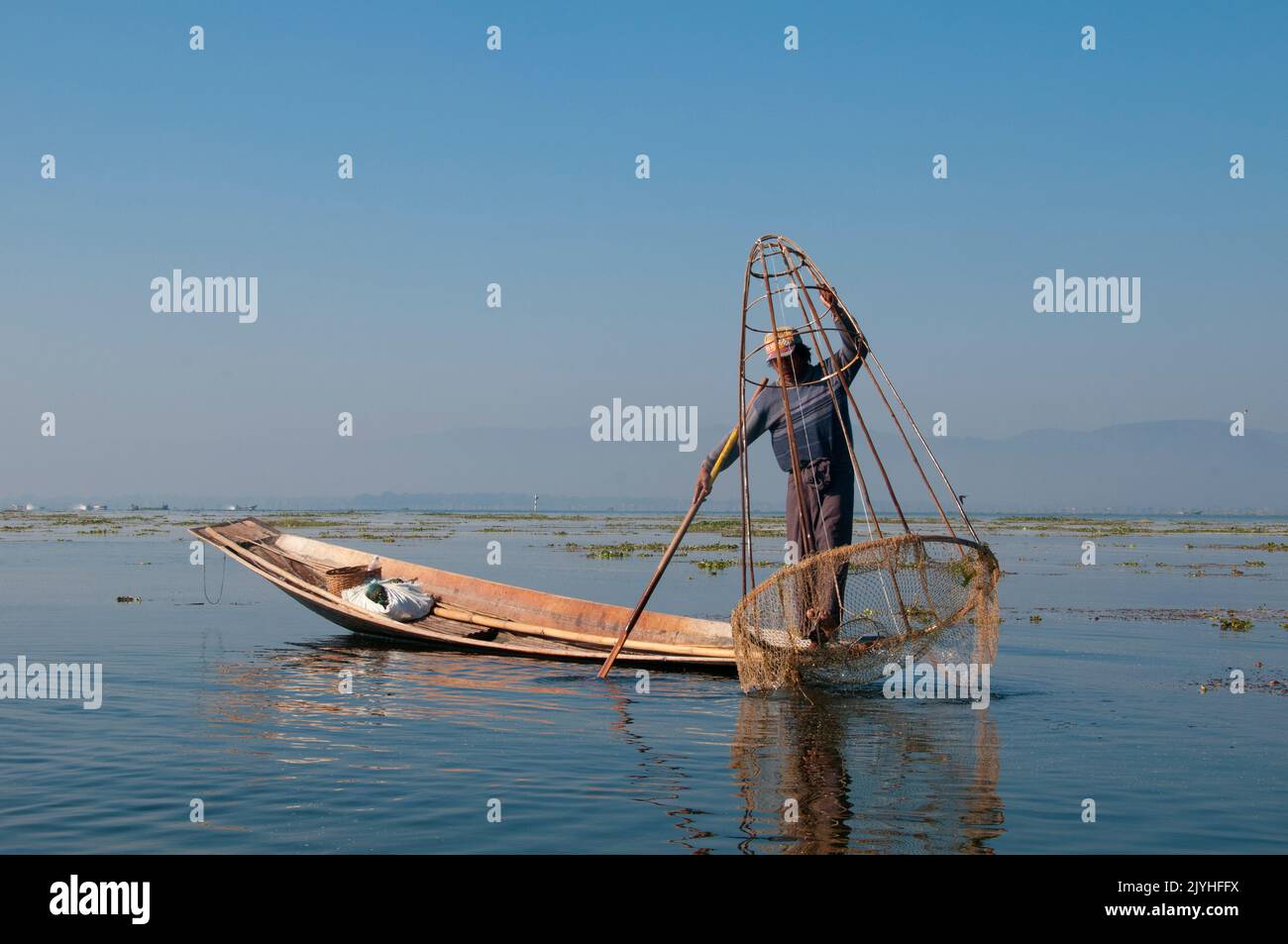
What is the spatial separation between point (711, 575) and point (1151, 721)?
1942 cm

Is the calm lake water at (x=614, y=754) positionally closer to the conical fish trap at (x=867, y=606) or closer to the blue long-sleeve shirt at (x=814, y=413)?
the conical fish trap at (x=867, y=606)

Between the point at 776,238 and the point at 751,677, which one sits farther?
the point at 776,238

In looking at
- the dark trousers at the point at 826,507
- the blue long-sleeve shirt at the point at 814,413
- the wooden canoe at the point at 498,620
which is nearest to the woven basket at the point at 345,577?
the wooden canoe at the point at 498,620

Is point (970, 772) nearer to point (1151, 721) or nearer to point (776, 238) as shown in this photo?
point (1151, 721)

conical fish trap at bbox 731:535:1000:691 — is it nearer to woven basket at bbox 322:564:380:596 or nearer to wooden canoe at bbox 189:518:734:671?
wooden canoe at bbox 189:518:734:671

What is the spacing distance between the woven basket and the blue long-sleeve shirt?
7.43m

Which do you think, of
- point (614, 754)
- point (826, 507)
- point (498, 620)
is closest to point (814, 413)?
point (826, 507)

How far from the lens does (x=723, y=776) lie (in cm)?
789

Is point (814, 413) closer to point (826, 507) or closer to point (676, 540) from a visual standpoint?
point (826, 507)

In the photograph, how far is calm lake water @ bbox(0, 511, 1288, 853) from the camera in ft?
21.3

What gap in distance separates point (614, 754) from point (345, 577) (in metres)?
8.85

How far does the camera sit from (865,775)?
26.1 feet

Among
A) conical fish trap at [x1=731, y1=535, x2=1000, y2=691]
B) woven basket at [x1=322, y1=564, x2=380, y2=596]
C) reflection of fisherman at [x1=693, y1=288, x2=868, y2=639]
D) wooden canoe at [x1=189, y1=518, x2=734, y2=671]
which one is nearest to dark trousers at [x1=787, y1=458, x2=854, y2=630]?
reflection of fisherman at [x1=693, y1=288, x2=868, y2=639]
